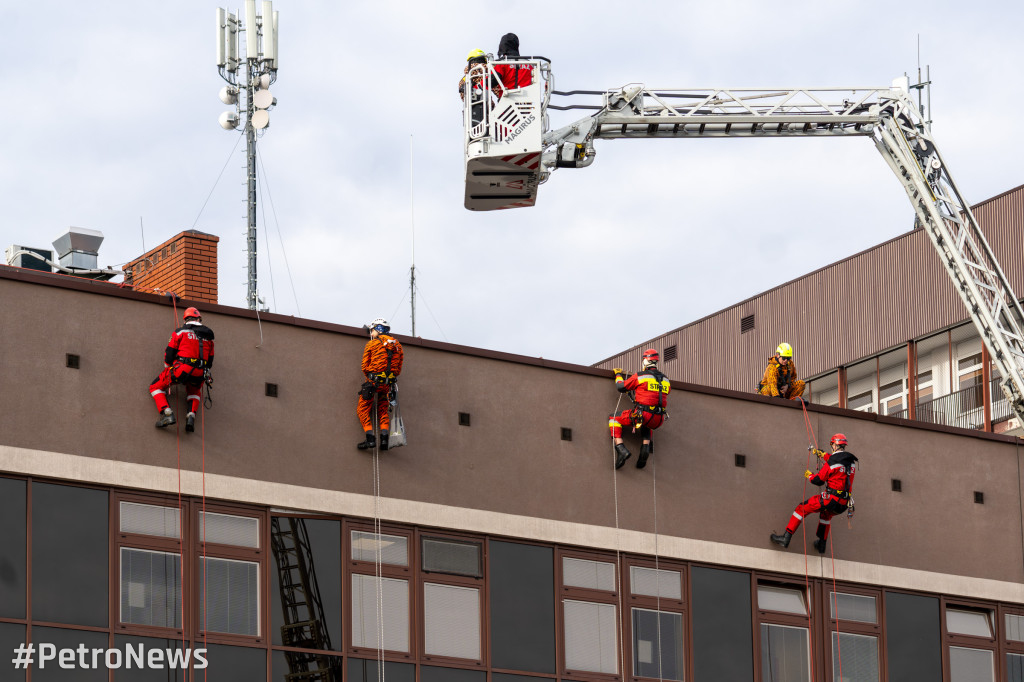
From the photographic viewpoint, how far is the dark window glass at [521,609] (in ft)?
85.5

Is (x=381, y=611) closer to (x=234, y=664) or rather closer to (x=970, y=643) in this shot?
(x=234, y=664)

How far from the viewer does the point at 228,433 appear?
24.9 m

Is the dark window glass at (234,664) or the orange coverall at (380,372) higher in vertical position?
the orange coverall at (380,372)

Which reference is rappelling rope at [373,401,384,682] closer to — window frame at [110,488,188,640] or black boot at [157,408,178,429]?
window frame at [110,488,188,640]

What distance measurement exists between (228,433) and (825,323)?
2122cm

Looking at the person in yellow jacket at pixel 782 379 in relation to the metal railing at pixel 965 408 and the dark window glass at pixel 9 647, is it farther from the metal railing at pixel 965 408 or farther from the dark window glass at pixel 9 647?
the dark window glass at pixel 9 647

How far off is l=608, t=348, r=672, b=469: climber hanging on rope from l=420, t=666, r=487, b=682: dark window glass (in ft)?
12.5

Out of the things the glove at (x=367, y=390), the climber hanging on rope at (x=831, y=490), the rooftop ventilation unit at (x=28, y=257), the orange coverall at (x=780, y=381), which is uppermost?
the rooftop ventilation unit at (x=28, y=257)

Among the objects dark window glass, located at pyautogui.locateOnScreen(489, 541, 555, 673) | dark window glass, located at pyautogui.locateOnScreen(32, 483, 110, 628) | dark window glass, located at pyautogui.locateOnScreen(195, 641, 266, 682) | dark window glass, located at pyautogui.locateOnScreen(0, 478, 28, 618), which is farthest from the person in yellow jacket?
dark window glass, located at pyautogui.locateOnScreen(0, 478, 28, 618)

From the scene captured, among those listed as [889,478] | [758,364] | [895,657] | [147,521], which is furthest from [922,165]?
[147,521]

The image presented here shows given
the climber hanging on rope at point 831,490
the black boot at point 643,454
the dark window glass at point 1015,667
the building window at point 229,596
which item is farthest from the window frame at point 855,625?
the building window at point 229,596

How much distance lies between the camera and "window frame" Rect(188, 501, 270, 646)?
23.9 m

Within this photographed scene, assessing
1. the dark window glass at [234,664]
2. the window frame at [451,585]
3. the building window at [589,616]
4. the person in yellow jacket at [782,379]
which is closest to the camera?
the dark window glass at [234,664]

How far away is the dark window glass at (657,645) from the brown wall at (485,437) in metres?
1.32
